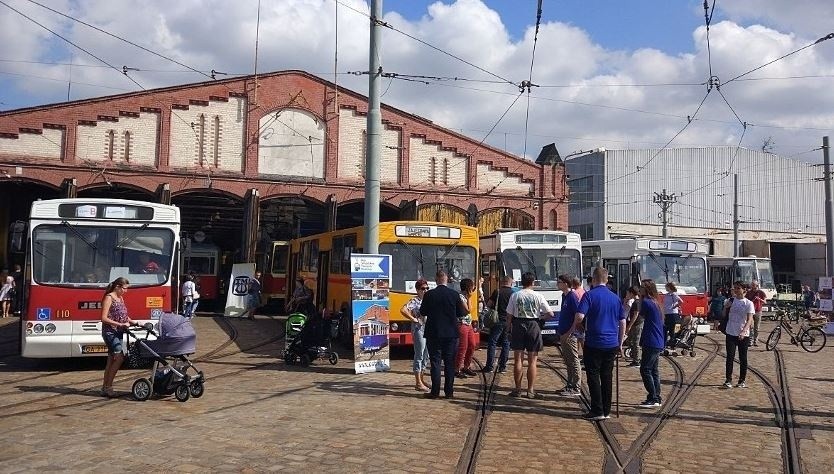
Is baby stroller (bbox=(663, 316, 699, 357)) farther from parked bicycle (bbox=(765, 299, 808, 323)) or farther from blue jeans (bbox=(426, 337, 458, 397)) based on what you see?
parked bicycle (bbox=(765, 299, 808, 323))

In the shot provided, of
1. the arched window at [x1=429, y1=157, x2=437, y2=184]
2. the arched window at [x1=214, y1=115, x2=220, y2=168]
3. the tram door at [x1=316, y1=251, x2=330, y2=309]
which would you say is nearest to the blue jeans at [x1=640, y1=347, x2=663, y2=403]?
the tram door at [x1=316, y1=251, x2=330, y2=309]

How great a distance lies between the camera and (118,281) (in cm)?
1002

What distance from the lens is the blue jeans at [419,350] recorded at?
1059cm

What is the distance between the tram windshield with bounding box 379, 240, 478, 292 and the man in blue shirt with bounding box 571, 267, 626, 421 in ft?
20.2

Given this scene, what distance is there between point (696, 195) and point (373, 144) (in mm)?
55650

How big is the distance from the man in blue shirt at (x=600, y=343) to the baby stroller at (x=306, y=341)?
610cm

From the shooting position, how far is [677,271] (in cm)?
2198

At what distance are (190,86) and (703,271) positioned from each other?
21281 millimetres

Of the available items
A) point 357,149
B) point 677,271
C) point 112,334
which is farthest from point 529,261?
point 357,149

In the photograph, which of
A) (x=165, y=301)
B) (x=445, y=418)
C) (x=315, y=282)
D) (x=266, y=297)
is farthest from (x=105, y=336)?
(x=266, y=297)

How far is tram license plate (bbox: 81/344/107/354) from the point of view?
38.7ft

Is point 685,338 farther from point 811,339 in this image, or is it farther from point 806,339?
point 806,339

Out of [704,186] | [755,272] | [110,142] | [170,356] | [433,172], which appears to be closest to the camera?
[170,356]

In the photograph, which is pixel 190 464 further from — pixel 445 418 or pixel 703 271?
pixel 703 271
